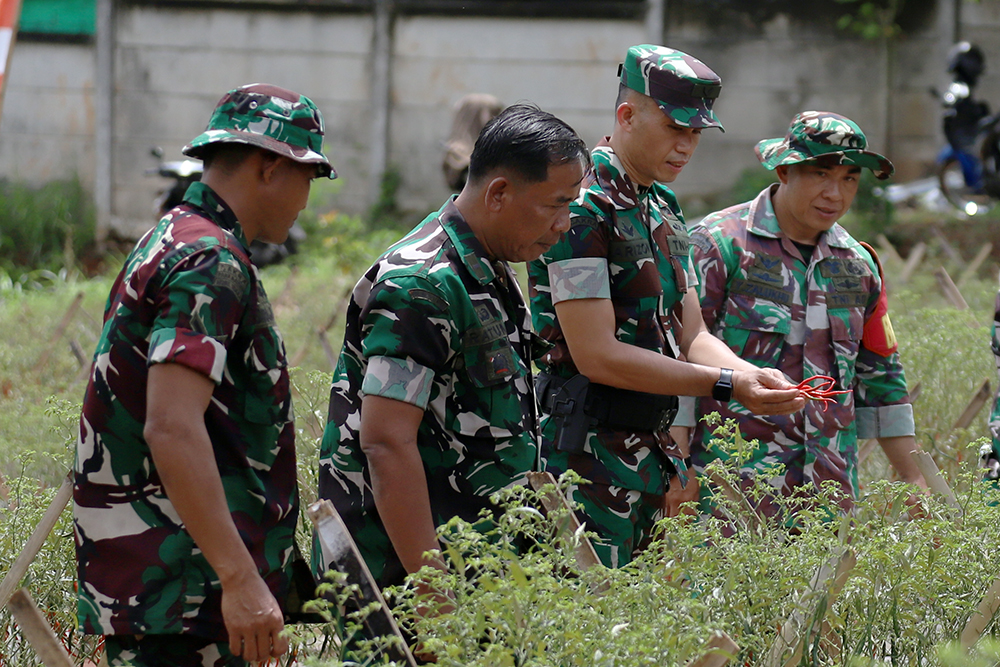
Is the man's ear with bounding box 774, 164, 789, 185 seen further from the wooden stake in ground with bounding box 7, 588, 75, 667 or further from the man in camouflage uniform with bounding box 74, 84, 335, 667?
the wooden stake in ground with bounding box 7, 588, 75, 667

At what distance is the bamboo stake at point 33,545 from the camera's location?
2.23m

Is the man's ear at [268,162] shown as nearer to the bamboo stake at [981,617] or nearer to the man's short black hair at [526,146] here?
the man's short black hair at [526,146]

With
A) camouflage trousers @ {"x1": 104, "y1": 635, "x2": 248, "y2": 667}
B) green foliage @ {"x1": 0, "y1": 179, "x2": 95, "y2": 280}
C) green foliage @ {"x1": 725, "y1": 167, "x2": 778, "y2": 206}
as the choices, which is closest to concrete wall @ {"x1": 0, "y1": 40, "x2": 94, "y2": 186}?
green foliage @ {"x1": 0, "y1": 179, "x2": 95, "y2": 280}

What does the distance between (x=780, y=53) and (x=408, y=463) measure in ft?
35.7

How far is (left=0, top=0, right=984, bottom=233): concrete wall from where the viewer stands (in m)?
12.0

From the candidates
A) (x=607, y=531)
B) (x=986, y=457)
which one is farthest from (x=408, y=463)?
(x=986, y=457)

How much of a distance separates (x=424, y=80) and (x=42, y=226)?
4384 millimetres

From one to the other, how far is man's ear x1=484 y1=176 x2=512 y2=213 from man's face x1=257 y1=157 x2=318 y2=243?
13.3 inches

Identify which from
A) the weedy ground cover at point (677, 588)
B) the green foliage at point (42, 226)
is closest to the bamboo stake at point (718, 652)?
the weedy ground cover at point (677, 588)

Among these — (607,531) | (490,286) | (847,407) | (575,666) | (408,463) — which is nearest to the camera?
(575,666)

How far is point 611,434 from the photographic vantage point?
2.72m

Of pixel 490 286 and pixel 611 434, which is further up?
pixel 490 286

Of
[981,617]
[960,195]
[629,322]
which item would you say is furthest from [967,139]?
[981,617]

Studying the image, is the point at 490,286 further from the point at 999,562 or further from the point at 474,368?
the point at 999,562
